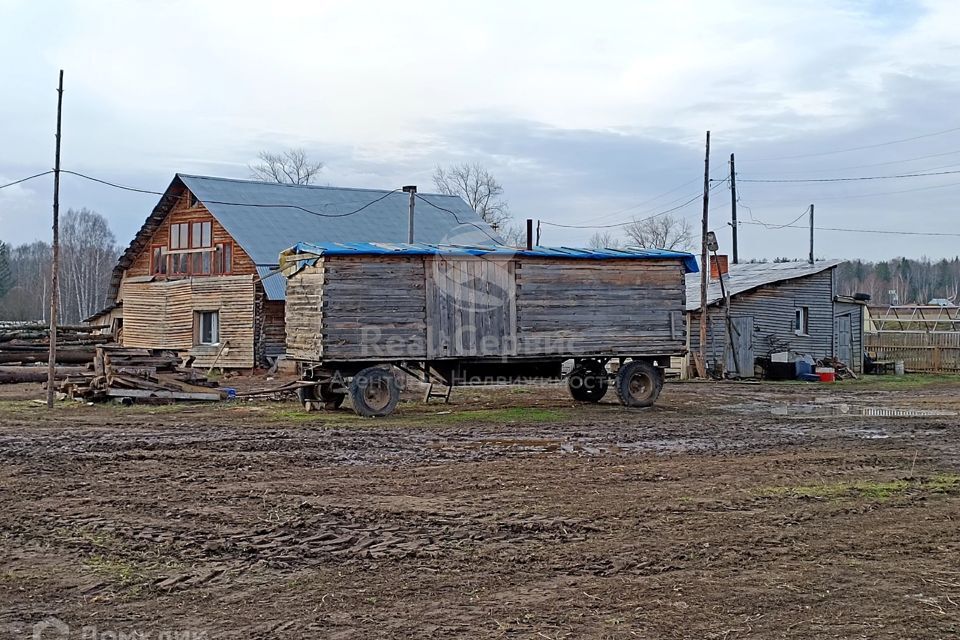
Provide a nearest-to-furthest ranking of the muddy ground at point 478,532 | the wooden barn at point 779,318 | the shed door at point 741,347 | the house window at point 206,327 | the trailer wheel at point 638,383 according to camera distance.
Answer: the muddy ground at point 478,532, the trailer wheel at point 638,383, the house window at point 206,327, the shed door at point 741,347, the wooden barn at point 779,318

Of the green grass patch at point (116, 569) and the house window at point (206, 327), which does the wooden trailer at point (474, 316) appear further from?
the house window at point (206, 327)

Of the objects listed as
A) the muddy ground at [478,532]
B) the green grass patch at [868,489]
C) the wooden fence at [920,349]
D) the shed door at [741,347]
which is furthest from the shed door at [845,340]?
the green grass patch at [868,489]

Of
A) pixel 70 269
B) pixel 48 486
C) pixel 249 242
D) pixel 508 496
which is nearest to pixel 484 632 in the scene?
pixel 508 496

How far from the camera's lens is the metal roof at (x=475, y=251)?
18188 millimetres

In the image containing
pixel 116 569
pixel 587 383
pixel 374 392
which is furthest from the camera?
pixel 587 383

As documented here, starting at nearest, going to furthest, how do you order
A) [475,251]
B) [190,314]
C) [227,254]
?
1. [475,251]
2. [227,254]
3. [190,314]

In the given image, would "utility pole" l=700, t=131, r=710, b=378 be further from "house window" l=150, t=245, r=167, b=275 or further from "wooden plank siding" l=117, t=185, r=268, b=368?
"house window" l=150, t=245, r=167, b=275

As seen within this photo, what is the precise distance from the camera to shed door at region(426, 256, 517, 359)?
1877 centimetres

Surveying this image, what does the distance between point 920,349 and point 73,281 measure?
6931 centimetres

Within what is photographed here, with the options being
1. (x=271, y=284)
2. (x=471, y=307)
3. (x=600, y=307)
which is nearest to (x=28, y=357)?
(x=271, y=284)

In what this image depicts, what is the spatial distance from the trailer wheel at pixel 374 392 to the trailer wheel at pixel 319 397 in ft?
2.79

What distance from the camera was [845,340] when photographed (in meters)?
36.5

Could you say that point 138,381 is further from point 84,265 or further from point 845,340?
point 84,265

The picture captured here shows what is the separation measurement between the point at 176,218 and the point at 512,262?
694 inches
